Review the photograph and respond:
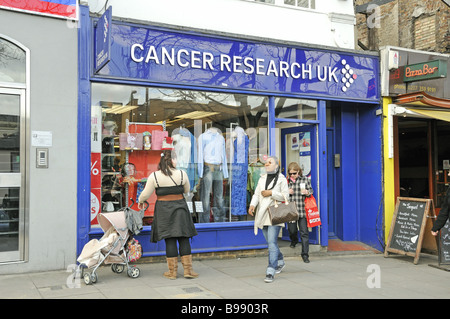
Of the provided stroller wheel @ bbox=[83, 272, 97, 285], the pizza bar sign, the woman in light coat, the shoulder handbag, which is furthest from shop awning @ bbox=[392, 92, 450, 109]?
stroller wheel @ bbox=[83, 272, 97, 285]

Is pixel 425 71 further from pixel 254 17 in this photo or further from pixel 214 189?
pixel 214 189

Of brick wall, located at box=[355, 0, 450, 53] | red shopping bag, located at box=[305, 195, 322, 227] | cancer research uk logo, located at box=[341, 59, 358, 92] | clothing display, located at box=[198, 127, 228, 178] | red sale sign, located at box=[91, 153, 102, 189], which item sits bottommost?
red shopping bag, located at box=[305, 195, 322, 227]

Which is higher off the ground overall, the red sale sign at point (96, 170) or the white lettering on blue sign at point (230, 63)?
the white lettering on blue sign at point (230, 63)

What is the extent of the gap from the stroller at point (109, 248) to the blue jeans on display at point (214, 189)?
2.08m

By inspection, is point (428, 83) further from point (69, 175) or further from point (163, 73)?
point (69, 175)

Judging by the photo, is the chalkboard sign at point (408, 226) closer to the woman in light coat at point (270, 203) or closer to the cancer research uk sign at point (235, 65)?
the cancer research uk sign at point (235, 65)

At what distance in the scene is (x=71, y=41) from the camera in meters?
7.33

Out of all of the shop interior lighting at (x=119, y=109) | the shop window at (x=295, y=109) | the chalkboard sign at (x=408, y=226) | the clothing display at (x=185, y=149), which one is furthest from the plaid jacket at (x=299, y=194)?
the shop interior lighting at (x=119, y=109)

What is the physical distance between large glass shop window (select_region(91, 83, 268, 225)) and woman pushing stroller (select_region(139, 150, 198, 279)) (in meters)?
1.03

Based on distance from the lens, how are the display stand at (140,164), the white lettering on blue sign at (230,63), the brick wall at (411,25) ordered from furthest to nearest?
the brick wall at (411,25) → the display stand at (140,164) → the white lettering on blue sign at (230,63)

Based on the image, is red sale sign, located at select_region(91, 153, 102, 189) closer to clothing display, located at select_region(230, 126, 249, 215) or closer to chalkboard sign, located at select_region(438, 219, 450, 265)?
clothing display, located at select_region(230, 126, 249, 215)

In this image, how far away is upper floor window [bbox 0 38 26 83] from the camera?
22.9ft

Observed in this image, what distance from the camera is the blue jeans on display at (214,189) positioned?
28.5ft
